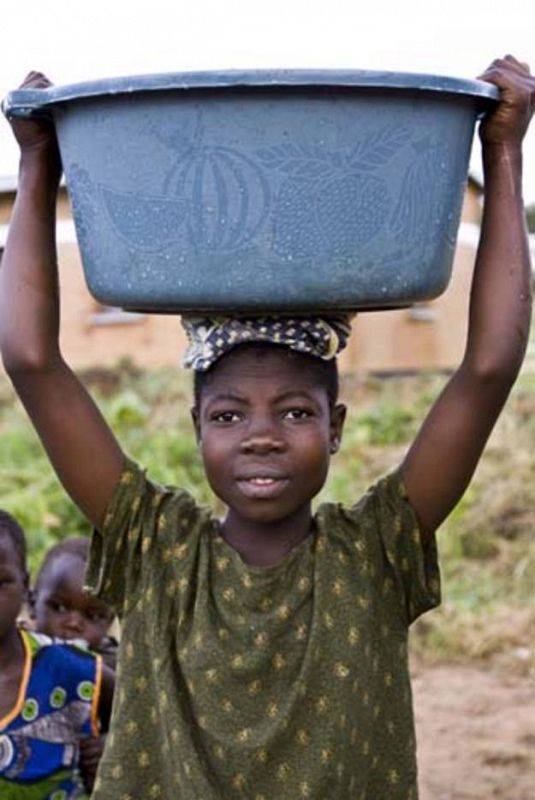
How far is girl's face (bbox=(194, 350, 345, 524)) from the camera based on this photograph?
2934 millimetres

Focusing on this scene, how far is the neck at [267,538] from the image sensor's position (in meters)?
3.06

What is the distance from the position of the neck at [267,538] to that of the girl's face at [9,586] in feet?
3.95

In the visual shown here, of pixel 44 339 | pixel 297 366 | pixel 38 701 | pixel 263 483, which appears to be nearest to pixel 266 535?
pixel 263 483

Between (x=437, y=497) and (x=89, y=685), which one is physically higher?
(x=437, y=497)

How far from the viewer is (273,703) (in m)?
2.95

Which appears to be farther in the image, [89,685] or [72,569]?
[72,569]

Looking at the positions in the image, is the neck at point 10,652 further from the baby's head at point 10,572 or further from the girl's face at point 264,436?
the girl's face at point 264,436

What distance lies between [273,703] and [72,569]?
2212 millimetres

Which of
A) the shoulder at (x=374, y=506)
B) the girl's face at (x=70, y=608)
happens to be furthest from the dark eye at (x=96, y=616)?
the shoulder at (x=374, y=506)

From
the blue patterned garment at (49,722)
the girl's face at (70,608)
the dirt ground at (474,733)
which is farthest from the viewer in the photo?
the dirt ground at (474,733)

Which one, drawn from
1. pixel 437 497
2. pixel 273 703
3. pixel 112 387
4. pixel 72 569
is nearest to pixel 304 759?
pixel 273 703

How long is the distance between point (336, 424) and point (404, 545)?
232 mm

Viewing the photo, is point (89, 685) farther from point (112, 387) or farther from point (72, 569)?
point (112, 387)

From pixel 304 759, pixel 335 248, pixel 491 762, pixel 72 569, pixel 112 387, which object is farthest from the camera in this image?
pixel 112 387
